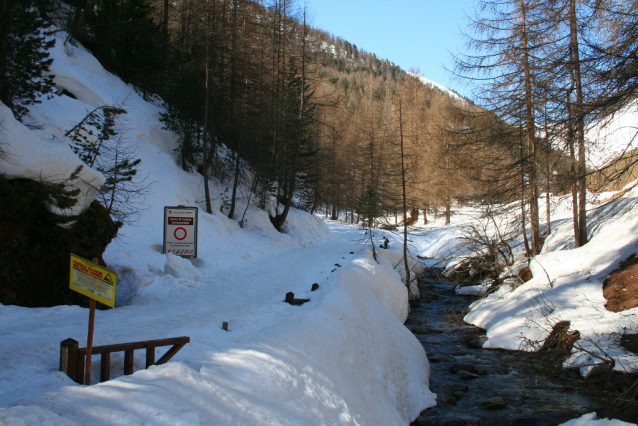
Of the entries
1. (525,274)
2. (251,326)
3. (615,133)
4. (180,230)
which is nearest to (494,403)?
(251,326)

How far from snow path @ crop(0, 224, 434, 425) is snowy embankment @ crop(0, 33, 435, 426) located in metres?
0.02

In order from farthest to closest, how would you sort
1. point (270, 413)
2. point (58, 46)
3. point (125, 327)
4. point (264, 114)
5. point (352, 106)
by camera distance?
point (352, 106) → point (264, 114) → point (58, 46) → point (125, 327) → point (270, 413)

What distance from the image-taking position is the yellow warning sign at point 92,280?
3.87 m

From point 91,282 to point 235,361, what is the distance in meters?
2.01

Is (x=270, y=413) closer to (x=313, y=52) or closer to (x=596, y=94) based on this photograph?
(x=596, y=94)

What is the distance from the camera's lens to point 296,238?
24328mm

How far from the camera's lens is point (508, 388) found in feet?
28.8

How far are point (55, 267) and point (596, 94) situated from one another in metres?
11.3

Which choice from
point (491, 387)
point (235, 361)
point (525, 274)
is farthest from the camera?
point (525, 274)

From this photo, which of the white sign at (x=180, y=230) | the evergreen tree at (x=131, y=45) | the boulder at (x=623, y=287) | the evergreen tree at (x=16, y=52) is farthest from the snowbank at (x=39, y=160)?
the evergreen tree at (x=131, y=45)

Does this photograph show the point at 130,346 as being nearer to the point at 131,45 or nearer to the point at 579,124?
the point at 579,124

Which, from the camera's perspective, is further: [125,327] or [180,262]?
[180,262]

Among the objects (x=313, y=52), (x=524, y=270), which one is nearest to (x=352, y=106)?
(x=313, y=52)

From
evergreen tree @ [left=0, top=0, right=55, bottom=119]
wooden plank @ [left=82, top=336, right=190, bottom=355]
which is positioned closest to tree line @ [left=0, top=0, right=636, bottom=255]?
evergreen tree @ [left=0, top=0, right=55, bottom=119]
